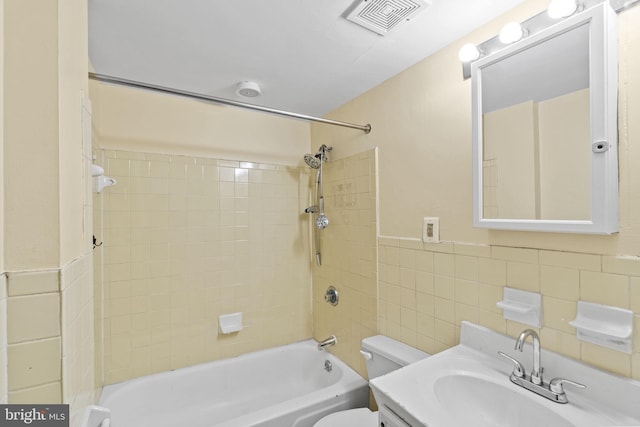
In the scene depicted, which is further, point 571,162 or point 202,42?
point 202,42

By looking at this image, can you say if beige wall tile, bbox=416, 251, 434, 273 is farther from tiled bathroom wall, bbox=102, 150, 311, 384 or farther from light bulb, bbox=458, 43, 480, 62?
tiled bathroom wall, bbox=102, 150, 311, 384

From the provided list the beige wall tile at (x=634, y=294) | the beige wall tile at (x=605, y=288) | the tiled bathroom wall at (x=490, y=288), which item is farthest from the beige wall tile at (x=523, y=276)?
the beige wall tile at (x=634, y=294)

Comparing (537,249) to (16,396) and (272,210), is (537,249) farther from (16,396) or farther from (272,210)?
(272,210)

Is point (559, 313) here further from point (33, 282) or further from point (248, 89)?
point (248, 89)

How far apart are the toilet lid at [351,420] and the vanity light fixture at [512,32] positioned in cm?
174

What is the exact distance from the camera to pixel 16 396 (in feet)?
2.11

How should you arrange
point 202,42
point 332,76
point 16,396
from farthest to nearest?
1. point 332,76
2. point 202,42
3. point 16,396

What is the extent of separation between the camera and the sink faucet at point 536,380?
0.89 meters

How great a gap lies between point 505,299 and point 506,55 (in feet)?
3.09

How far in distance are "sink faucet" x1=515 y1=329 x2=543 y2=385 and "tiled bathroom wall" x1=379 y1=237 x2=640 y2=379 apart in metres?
0.08

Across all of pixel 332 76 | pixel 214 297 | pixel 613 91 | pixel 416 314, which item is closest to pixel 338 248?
pixel 416 314

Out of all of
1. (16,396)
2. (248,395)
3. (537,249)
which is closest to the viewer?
(16,396)

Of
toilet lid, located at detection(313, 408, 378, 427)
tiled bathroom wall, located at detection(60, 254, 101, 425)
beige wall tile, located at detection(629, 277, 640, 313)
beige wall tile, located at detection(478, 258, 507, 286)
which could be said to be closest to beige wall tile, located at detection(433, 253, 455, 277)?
beige wall tile, located at detection(478, 258, 507, 286)

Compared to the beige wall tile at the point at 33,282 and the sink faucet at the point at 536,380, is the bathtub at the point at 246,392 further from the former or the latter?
the beige wall tile at the point at 33,282
